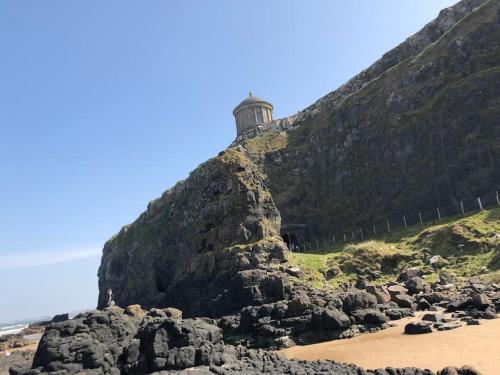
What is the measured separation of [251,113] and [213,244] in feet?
261

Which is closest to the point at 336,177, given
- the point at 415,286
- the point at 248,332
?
the point at 415,286

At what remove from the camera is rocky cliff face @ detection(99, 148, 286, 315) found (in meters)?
44.3

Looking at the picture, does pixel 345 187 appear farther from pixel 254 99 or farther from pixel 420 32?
pixel 254 99

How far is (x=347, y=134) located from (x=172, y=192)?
3863 cm

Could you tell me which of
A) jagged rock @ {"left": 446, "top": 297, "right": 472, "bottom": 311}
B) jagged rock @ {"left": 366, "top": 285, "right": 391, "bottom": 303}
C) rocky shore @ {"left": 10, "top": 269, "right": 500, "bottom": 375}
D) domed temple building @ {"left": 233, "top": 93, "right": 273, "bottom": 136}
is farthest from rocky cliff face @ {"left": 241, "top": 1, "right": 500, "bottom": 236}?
domed temple building @ {"left": 233, "top": 93, "right": 273, "bottom": 136}

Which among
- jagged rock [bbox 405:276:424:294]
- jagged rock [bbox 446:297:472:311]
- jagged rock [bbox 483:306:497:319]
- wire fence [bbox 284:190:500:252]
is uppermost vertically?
wire fence [bbox 284:190:500:252]

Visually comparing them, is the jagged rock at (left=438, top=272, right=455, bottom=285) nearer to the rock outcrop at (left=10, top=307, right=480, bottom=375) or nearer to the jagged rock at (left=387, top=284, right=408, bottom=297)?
the jagged rock at (left=387, top=284, right=408, bottom=297)

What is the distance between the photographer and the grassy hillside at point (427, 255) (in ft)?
132

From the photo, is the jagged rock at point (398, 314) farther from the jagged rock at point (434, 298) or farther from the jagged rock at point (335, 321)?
the jagged rock at point (335, 321)

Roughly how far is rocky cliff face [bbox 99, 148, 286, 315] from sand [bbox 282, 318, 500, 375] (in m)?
11.9

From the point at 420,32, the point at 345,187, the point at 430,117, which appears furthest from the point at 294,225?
the point at 420,32

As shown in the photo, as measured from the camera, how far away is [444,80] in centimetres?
6650

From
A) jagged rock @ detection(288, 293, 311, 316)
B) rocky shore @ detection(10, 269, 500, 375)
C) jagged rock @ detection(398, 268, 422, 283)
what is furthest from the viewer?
jagged rock @ detection(398, 268, 422, 283)

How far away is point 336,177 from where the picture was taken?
75.1m
